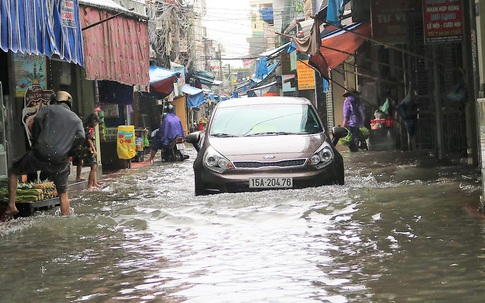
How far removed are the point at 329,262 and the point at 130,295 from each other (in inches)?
64.5

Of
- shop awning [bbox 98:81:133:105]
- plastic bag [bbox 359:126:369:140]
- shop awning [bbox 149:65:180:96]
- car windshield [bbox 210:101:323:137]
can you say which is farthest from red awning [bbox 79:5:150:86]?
shop awning [bbox 149:65:180:96]

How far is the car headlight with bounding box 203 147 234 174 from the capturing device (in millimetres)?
10516

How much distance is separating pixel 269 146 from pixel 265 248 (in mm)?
3900

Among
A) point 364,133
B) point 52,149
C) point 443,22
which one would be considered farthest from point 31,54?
point 364,133

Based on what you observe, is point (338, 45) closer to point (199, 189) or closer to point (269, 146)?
point (269, 146)

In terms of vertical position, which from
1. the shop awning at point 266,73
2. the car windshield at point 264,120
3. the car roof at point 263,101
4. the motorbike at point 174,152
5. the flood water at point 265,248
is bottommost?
the flood water at point 265,248

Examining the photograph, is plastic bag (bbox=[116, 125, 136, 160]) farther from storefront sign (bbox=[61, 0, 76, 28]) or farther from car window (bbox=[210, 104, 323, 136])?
car window (bbox=[210, 104, 323, 136])

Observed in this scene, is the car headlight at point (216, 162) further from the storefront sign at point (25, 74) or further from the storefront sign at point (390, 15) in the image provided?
the storefront sign at point (390, 15)

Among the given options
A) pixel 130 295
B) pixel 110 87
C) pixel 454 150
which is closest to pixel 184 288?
pixel 130 295

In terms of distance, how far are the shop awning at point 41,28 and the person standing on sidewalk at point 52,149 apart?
1.01m

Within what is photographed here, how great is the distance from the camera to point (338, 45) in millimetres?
20062

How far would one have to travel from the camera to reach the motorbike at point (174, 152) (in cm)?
2569

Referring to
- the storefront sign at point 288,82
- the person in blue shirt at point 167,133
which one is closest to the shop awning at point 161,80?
the person in blue shirt at point 167,133

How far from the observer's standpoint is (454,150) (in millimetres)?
17078
